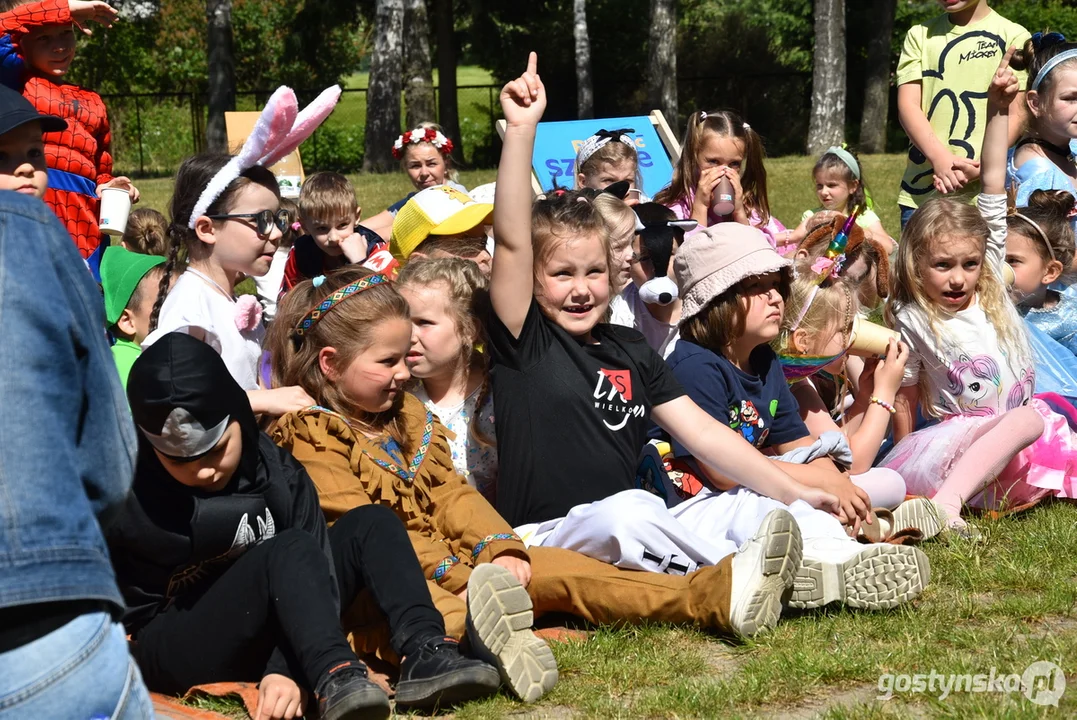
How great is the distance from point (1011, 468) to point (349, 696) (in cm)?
316

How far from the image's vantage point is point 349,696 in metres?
2.84

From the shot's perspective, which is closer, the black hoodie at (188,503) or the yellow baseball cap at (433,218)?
the black hoodie at (188,503)

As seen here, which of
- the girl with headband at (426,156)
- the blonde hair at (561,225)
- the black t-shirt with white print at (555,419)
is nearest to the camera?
the black t-shirt with white print at (555,419)

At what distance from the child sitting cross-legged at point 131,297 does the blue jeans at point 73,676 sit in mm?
2916

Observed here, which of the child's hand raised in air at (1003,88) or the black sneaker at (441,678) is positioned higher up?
the child's hand raised in air at (1003,88)

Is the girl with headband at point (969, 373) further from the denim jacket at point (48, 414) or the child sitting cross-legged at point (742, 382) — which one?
the denim jacket at point (48, 414)

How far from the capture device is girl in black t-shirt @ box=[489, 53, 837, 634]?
3.80 metres

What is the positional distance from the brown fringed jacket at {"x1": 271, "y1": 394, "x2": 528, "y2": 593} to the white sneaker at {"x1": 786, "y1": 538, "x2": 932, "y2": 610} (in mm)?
864

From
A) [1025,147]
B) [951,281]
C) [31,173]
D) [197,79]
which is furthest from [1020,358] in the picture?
[197,79]

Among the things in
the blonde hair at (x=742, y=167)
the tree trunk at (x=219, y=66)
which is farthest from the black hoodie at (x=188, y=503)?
the tree trunk at (x=219, y=66)

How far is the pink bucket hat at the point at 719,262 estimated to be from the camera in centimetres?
440

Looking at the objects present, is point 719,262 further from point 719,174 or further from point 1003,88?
point 1003,88

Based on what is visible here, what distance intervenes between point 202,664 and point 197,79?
4089 cm

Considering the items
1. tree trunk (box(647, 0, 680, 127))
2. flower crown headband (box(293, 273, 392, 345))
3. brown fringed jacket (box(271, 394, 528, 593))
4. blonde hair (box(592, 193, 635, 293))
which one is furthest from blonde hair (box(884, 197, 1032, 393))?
tree trunk (box(647, 0, 680, 127))
